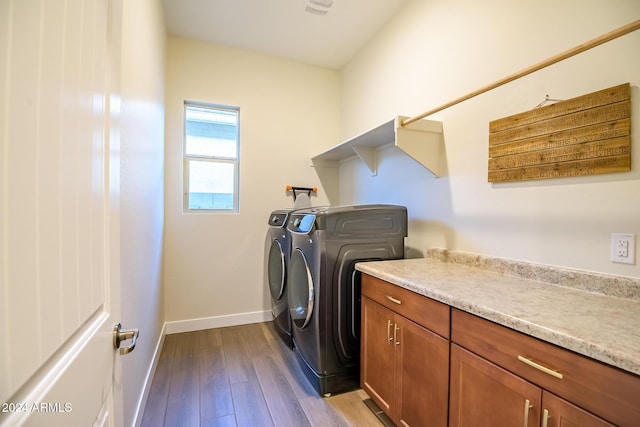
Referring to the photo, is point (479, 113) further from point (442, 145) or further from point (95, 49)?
point (95, 49)

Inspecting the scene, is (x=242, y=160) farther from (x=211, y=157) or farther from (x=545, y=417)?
(x=545, y=417)

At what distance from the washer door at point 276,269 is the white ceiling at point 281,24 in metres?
1.98

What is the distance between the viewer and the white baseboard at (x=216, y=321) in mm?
2684

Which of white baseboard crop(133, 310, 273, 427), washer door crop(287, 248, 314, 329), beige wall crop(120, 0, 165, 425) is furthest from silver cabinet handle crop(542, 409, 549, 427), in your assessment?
white baseboard crop(133, 310, 273, 427)

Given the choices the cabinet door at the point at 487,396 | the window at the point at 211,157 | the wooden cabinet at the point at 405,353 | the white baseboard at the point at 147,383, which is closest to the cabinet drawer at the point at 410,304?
the wooden cabinet at the point at 405,353

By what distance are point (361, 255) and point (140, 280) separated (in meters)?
1.31

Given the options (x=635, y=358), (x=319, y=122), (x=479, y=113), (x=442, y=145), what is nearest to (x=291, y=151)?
(x=319, y=122)

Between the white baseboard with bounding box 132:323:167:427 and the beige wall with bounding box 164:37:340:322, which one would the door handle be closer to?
the white baseboard with bounding box 132:323:167:427

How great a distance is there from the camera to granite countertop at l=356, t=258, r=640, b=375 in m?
0.70

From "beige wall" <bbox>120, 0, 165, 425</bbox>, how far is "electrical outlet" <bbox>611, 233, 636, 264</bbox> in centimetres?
201

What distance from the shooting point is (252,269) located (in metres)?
2.96

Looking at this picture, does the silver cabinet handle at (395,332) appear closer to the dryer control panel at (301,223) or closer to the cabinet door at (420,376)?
the cabinet door at (420,376)

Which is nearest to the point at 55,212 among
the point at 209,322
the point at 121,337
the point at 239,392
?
the point at 121,337

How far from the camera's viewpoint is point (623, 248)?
3.56ft
